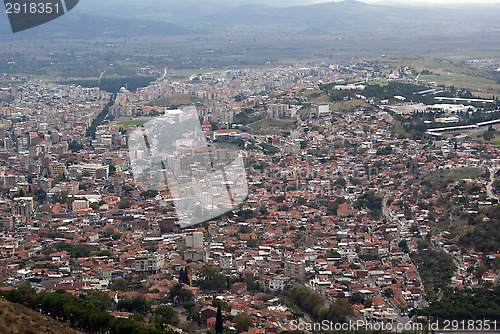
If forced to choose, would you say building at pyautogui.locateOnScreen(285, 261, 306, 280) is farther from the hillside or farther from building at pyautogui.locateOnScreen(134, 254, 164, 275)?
the hillside

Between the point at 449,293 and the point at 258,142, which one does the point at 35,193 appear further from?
the point at 449,293

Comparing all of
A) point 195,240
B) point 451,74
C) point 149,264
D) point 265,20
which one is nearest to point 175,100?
point 451,74

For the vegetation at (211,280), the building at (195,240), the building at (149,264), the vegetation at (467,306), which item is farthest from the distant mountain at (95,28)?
the vegetation at (467,306)

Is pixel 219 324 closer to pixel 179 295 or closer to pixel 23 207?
pixel 179 295

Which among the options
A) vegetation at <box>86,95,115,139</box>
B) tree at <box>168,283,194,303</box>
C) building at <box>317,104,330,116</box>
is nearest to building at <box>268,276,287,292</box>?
tree at <box>168,283,194,303</box>

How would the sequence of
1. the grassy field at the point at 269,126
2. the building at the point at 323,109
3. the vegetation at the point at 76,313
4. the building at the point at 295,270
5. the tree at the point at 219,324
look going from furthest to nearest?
the building at the point at 323,109 → the grassy field at the point at 269,126 → the building at the point at 295,270 → the tree at the point at 219,324 → the vegetation at the point at 76,313

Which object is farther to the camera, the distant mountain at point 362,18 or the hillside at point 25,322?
the distant mountain at point 362,18

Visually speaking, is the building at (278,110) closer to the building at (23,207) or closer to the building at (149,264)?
the building at (23,207)
